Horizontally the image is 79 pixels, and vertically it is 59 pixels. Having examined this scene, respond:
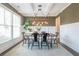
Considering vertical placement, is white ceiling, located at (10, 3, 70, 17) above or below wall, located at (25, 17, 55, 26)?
above

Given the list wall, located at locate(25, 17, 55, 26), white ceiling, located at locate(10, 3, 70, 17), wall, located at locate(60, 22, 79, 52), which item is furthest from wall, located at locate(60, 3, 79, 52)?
wall, located at locate(25, 17, 55, 26)

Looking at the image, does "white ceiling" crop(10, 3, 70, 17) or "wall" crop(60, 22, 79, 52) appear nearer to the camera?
"wall" crop(60, 22, 79, 52)

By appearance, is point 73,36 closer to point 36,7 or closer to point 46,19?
point 36,7

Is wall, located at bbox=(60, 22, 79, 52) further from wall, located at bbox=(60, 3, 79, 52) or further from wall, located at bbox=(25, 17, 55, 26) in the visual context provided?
wall, located at bbox=(25, 17, 55, 26)

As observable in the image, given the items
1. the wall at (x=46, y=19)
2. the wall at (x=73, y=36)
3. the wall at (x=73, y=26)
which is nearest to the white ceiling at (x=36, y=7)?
the wall at (x=46, y=19)

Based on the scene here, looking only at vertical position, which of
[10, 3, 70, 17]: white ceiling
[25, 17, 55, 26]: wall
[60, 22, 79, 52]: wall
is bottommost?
[60, 22, 79, 52]: wall

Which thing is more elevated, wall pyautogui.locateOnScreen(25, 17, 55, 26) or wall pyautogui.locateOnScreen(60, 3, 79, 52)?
wall pyautogui.locateOnScreen(25, 17, 55, 26)

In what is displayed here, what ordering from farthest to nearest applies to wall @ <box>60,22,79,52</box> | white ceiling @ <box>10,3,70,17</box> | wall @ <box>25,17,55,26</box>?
wall @ <box>25,17,55,26</box>, white ceiling @ <box>10,3,70,17</box>, wall @ <box>60,22,79,52</box>

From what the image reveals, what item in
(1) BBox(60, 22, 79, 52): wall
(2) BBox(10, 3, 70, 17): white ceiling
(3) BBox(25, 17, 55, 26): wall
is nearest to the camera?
(1) BBox(60, 22, 79, 52): wall

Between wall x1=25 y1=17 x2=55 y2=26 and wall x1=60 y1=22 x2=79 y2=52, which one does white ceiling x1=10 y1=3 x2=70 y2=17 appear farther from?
wall x1=60 y1=22 x2=79 y2=52

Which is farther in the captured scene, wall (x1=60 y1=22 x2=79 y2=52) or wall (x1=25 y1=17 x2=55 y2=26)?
wall (x1=25 y1=17 x2=55 y2=26)

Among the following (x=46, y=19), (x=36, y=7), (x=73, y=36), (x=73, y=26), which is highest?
(x=36, y=7)

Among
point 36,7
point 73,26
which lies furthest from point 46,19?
point 73,26

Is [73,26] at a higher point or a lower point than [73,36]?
higher
